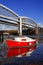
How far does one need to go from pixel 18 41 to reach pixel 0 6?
2838 inches

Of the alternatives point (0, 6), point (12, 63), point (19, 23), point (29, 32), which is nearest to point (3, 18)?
point (0, 6)

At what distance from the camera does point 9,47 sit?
37.8 m

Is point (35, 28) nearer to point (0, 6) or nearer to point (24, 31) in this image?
point (24, 31)

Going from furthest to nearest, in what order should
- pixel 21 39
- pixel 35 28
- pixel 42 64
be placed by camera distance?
pixel 35 28, pixel 21 39, pixel 42 64

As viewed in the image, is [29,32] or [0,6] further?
[29,32]

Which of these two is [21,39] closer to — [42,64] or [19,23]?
→ [42,64]

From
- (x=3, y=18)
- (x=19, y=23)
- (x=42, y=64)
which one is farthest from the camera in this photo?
(x=19, y=23)

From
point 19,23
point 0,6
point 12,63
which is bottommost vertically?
point 12,63

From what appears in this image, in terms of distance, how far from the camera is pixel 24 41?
40031mm

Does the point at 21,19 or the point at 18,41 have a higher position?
the point at 21,19

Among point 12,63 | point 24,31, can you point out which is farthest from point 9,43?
point 24,31

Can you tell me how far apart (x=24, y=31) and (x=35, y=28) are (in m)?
8.73

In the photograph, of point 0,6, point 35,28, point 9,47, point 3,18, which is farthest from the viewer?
point 35,28

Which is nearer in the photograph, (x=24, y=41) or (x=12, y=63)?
(x=12, y=63)
